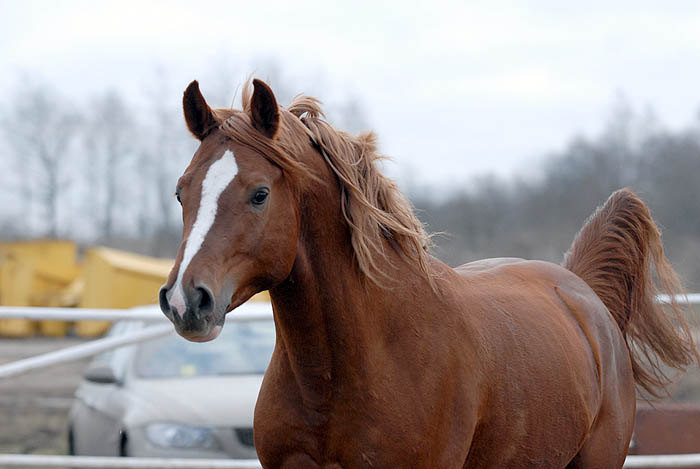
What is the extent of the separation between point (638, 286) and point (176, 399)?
115 inches

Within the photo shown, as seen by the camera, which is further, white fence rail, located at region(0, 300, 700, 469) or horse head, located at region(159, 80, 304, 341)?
white fence rail, located at region(0, 300, 700, 469)

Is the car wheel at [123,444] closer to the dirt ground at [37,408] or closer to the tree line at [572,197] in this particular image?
the dirt ground at [37,408]

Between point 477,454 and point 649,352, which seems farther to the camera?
point 649,352

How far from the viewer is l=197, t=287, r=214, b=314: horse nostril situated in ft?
7.29

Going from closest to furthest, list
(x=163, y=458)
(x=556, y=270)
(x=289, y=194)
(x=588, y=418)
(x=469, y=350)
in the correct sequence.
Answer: (x=289, y=194) < (x=469, y=350) < (x=588, y=418) < (x=556, y=270) < (x=163, y=458)

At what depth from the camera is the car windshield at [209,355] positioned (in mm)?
5484

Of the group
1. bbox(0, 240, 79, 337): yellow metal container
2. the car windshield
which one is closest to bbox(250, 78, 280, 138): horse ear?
the car windshield

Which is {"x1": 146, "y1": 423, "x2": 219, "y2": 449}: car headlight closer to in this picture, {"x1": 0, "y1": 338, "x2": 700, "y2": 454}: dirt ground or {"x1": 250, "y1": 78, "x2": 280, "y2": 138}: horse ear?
{"x1": 0, "y1": 338, "x2": 700, "y2": 454}: dirt ground

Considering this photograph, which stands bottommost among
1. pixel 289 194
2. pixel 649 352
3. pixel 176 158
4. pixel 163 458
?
pixel 176 158

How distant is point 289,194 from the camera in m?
2.54

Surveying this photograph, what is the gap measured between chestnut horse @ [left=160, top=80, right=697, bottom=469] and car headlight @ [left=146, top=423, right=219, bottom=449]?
2.44 m

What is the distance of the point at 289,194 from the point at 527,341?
1.26 m

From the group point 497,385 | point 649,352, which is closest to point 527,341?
point 497,385

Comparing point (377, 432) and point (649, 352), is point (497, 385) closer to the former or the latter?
point (377, 432)
